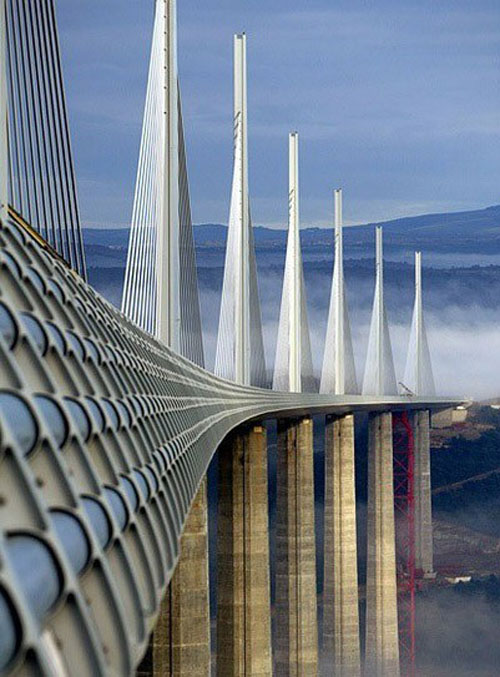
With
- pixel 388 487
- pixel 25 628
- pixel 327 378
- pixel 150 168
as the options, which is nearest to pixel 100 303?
pixel 25 628

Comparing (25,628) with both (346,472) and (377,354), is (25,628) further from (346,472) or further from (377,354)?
(377,354)

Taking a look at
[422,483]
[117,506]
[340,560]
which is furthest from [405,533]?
[117,506]

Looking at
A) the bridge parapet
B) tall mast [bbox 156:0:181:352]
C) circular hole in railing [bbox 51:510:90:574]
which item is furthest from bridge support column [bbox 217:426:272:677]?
circular hole in railing [bbox 51:510:90:574]

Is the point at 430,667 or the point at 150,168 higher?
the point at 150,168

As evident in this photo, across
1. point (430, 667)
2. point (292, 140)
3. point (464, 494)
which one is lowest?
point (430, 667)

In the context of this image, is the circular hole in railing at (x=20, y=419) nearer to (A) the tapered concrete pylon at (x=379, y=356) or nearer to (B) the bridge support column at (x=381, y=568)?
(B) the bridge support column at (x=381, y=568)

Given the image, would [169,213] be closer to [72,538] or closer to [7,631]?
[72,538]
